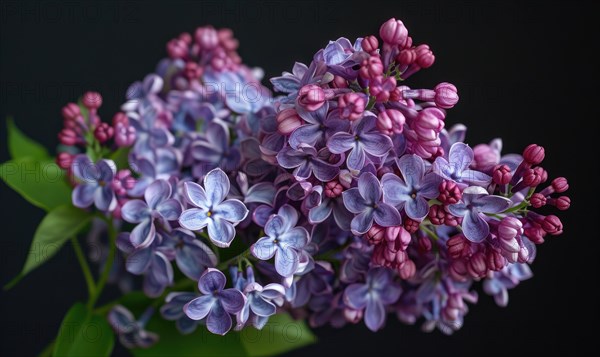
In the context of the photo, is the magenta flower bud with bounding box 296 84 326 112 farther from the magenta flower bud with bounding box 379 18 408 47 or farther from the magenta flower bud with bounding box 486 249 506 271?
the magenta flower bud with bounding box 486 249 506 271

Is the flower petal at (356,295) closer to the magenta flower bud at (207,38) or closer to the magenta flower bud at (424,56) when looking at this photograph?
the magenta flower bud at (424,56)

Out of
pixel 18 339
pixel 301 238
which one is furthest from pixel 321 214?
pixel 18 339

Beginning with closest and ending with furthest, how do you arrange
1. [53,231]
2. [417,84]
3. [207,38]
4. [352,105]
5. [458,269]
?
[352,105], [458,269], [53,231], [207,38], [417,84]

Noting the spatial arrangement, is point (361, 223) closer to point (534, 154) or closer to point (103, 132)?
Answer: point (534, 154)

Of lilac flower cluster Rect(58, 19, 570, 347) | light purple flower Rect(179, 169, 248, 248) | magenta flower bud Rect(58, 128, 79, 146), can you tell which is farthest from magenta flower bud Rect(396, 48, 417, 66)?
magenta flower bud Rect(58, 128, 79, 146)

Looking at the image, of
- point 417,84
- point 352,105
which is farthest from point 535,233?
point 417,84

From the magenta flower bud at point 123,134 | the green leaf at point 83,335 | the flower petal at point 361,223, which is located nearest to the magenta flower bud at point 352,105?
the flower petal at point 361,223

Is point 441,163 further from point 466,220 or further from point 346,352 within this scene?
point 346,352
